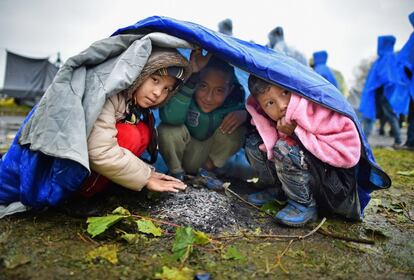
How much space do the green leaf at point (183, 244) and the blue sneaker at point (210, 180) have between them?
83cm

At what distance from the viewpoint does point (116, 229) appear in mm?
1551

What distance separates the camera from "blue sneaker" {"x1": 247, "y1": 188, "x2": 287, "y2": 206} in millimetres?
2125

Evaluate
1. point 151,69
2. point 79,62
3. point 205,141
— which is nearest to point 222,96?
point 205,141

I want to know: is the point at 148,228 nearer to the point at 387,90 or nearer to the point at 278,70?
the point at 278,70

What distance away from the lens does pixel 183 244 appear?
1.39 m

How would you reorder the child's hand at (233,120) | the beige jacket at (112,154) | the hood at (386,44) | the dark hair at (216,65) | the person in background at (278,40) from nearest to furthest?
the beige jacket at (112,154) → the dark hair at (216,65) → the child's hand at (233,120) → the person in background at (278,40) → the hood at (386,44)

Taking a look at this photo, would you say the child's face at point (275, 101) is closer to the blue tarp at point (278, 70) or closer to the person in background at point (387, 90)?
the blue tarp at point (278, 70)

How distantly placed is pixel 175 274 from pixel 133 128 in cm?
101

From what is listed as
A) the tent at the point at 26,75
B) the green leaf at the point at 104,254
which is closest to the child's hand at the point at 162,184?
the green leaf at the point at 104,254

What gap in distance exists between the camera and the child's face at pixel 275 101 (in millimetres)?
1760

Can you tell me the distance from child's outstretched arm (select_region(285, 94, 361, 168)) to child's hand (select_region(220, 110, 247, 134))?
729 millimetres

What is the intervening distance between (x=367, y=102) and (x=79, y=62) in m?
6.03

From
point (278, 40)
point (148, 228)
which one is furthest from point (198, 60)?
point (278, 40)

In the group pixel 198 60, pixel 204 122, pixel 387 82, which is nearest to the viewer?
pixel 198 60
